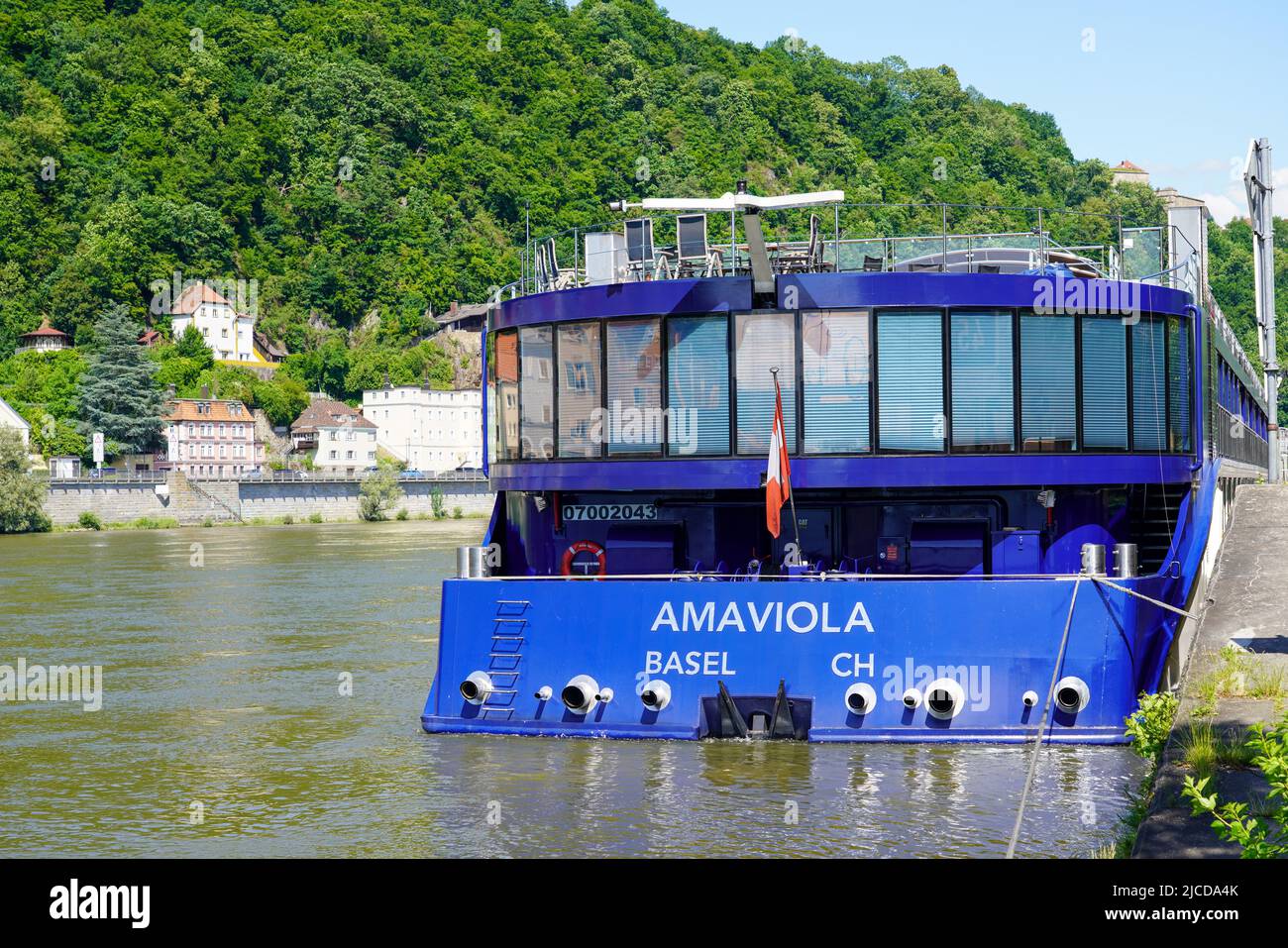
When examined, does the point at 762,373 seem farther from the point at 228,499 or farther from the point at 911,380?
the point at 228,499

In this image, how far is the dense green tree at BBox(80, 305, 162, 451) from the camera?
125562 millimetres

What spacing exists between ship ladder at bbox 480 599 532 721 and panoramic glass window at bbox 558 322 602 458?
1969 mm

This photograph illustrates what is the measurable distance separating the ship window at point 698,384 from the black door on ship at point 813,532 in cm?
123

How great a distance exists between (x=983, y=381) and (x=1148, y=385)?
6.46 feet

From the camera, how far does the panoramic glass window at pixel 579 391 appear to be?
55.1 ft

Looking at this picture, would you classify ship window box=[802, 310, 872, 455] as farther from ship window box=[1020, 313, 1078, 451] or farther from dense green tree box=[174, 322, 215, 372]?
dense green tree box=[174, 322, 215, 372]

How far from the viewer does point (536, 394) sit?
56.9 feet

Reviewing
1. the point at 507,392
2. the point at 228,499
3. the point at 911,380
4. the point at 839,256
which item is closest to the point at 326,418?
the point at 228,499

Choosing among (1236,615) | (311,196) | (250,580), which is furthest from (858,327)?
(311,196)

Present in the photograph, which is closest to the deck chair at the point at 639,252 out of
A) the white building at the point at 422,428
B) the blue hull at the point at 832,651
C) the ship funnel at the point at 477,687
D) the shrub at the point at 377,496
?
the blue hull at the point at 832,651

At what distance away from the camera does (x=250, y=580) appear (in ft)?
169

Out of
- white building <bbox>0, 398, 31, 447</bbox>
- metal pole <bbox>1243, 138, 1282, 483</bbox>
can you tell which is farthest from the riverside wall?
metal pole <bbox>1243, 138, 1282, 483</bbox>

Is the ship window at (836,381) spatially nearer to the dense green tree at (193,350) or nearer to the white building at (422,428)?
the white building at (422,428)
